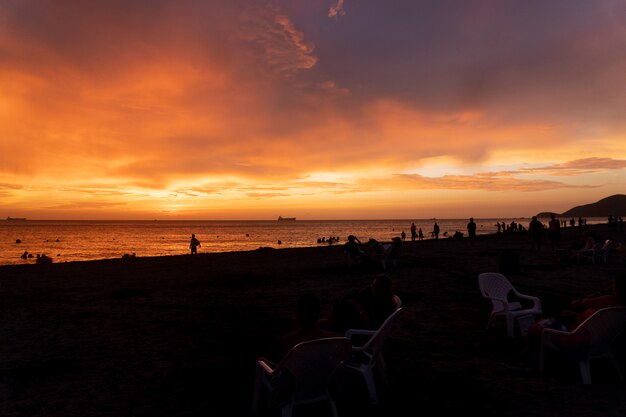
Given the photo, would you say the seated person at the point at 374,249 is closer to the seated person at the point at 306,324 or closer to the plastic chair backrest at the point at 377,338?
the plastic chair backrest at the point at 377,338

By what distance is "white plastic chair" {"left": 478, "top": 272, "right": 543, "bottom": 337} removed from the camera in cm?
663

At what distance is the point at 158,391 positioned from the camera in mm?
4969

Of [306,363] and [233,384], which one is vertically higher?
[306,363]

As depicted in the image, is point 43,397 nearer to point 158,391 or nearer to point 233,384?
point 158,391

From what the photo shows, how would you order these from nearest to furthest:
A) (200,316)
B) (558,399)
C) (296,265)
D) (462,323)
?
(558,399) < (462,323) < (200,316) < (296,265)

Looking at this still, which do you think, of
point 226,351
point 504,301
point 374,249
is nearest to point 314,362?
point 226,351

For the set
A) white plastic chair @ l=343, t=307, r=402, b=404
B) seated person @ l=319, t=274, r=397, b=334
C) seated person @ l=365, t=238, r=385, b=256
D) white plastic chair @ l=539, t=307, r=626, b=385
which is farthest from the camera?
seated person @ l=365, t=238, r=385, b=256

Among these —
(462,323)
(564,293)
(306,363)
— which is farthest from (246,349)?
(564,293)

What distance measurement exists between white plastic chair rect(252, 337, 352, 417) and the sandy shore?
76 cm

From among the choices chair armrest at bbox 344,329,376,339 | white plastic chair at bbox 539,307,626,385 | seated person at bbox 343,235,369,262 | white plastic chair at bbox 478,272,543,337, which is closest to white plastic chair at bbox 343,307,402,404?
chair armrest at bbox 344,329,376,339

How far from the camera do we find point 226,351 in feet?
20.9

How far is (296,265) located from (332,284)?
564 cm

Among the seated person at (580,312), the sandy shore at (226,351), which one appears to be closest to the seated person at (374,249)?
the sandy shore at (226,351)

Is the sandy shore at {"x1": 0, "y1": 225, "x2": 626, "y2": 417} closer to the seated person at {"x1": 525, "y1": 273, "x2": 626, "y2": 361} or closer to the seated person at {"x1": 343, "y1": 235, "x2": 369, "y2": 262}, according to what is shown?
the seated person at {"x1": 525, "y1": 273, "x2": 626, "y2": 361}
